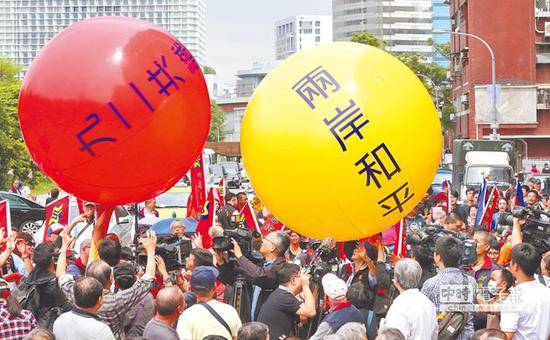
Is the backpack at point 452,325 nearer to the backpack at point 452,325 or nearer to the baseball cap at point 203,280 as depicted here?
the backpack at point 452,325

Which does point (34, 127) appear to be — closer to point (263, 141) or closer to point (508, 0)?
point (263, 141)

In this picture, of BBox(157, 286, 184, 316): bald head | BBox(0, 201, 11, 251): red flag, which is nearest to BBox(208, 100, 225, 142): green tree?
BBox(0, 201, 11, 251): red flag

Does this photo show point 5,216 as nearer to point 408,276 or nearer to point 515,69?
point 408,276

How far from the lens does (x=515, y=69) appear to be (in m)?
49.3

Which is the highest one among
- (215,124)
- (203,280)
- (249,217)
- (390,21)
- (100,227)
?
(390,21)

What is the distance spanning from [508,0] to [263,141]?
4555 centimetres

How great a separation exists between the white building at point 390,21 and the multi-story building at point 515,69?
406ft

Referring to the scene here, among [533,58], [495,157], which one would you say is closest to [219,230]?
[495,157]

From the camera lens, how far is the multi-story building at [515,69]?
4925cm

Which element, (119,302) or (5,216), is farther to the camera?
(5,216)

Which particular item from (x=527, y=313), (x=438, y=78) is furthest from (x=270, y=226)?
(x=438, y=78)

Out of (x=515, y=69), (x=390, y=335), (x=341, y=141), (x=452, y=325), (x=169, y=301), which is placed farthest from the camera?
(x=515, y=69)

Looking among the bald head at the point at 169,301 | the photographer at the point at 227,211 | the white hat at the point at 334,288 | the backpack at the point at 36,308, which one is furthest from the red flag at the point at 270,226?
the bald head at the point at 169,301

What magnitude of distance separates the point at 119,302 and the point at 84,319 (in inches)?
20.9
